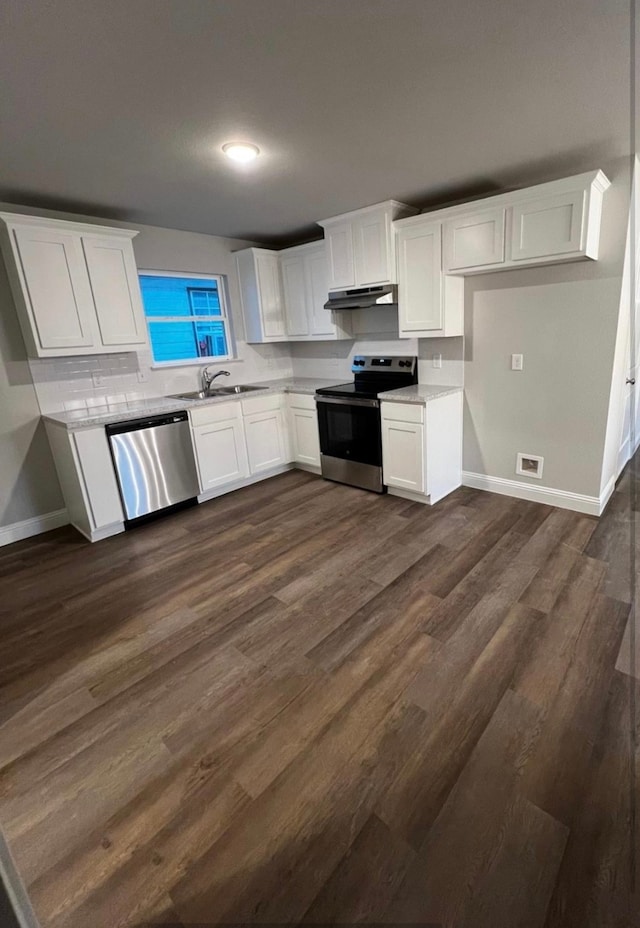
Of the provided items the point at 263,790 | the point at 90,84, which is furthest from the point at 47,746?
the point at 90,84

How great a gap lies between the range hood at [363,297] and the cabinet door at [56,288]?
207cm

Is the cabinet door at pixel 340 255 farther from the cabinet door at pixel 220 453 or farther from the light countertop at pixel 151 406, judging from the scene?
the cabinet door at pixel 220 453

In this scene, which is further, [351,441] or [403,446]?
[351,441]

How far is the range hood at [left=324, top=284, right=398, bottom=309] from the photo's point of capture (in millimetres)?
3586

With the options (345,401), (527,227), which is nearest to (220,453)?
(345,401)

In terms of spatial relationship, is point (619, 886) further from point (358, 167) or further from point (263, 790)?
point (358, 167)

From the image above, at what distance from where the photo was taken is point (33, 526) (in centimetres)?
347

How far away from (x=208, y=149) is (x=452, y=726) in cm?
304

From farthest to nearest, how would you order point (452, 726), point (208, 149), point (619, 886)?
point (208, 149)
point (452, 726)
point (619, 886)

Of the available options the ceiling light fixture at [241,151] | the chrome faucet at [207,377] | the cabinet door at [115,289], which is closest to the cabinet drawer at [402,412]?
the chrome faucet at [207,377]

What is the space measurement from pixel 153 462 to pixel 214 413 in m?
0.69

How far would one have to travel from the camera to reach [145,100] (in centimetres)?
183

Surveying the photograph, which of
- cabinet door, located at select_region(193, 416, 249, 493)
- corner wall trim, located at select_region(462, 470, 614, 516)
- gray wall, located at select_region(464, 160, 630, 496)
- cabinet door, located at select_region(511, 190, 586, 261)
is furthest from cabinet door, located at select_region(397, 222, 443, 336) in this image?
cabinet door, located at select_region(193, 416, 249, 493)

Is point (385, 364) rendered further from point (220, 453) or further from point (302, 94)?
point (302, 94)
